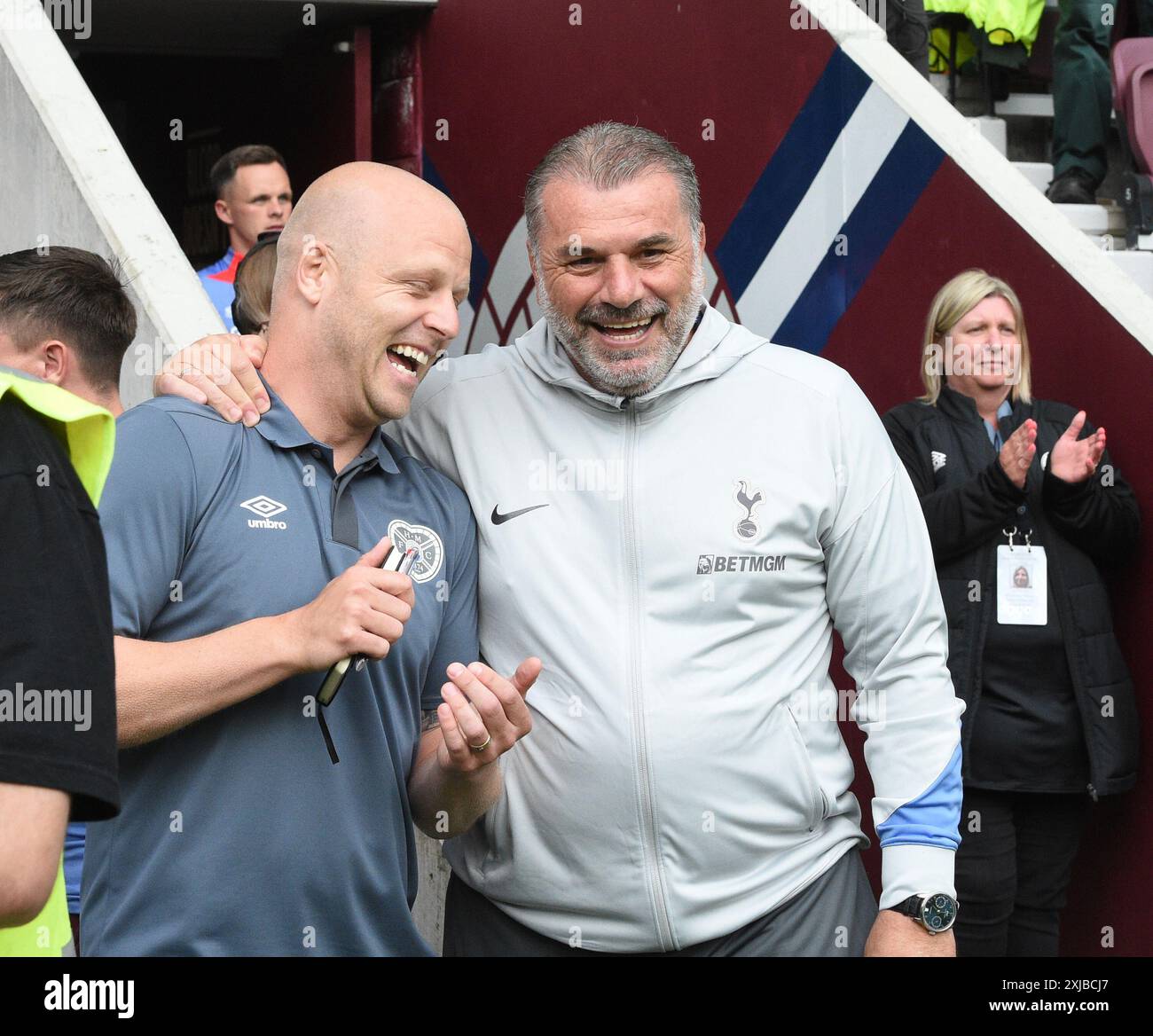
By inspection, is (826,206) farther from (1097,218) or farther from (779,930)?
(779,930)

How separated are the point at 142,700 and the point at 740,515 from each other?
1065mm

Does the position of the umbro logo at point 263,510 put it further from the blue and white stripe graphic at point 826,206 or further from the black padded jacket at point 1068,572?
the blue and white stripe graphic at point 826,206

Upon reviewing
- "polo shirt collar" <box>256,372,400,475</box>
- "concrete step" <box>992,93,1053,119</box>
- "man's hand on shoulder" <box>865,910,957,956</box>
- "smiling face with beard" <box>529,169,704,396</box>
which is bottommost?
"man's hand on shoulder" <box>865,910,957,956</box>

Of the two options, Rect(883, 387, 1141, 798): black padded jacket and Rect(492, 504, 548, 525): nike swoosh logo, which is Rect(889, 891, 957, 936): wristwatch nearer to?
Rect(492, 504, 548, 525): nike swoosh logo

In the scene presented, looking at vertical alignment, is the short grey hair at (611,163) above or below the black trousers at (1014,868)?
above

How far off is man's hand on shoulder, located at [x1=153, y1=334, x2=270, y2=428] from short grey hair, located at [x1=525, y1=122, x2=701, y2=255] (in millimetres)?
600

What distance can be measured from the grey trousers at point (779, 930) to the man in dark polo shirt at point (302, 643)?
1.00ft

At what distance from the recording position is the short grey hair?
2.79 metres

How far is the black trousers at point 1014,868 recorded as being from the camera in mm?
4297

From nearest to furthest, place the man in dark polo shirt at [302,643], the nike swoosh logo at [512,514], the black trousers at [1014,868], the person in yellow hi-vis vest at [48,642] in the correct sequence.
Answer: the person in yellow hi-vis vest at [48,642] < the man in dark polo shirt at [302,643] < the nike swoosh logo at [512,514] < the black trousers at [1014,868]

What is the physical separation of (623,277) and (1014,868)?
2344mm

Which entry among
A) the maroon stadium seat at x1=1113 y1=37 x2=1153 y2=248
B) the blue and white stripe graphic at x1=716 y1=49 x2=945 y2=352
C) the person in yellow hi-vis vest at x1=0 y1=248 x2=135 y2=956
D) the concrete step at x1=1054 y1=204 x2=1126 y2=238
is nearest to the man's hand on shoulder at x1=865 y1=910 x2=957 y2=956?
the person in yellow hi-vis vest at x1=0 y1=248 x2=135 y2=956

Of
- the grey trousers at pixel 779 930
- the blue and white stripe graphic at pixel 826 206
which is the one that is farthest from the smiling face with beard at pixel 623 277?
the blue and white stripe graphic at pixel 826 206
